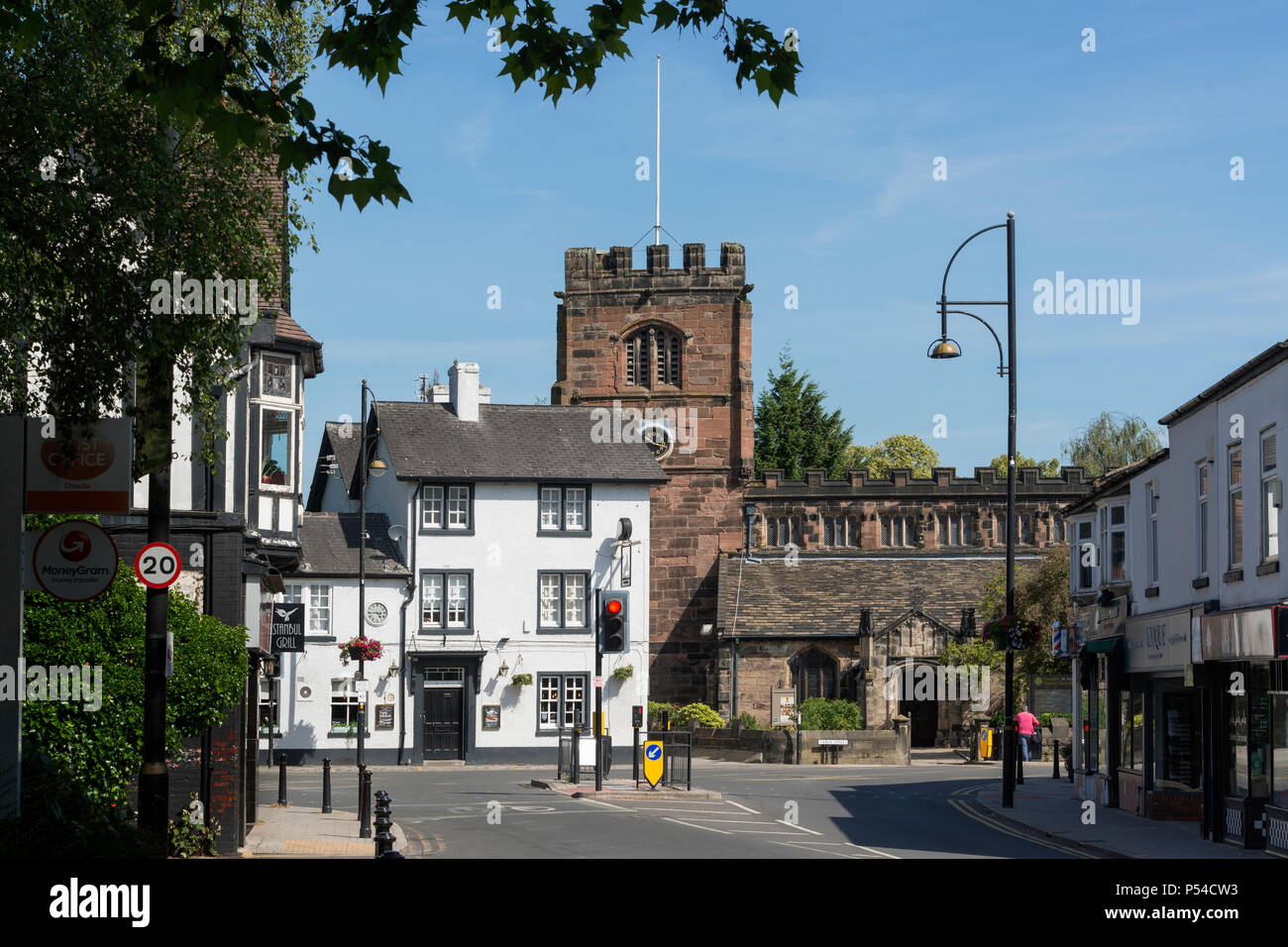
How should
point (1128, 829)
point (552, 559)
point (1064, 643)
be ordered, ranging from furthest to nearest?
point (552, 559) → point (1064, 643) → point (1128, 829)

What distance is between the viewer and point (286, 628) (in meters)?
29.1

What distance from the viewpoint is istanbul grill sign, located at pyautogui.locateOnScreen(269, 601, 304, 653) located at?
27609 mm

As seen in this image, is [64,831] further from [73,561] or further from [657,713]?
[657,713]

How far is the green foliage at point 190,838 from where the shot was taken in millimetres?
17000

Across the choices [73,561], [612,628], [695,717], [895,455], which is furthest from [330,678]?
[895,455]

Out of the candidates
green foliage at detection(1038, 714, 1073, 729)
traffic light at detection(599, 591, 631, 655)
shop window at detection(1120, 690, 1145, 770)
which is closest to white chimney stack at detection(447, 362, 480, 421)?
green foliage at detection(1038, 714, 1073, 729)

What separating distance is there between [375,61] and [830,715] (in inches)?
1799

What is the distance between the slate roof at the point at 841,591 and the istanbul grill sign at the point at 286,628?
26873 millimetres

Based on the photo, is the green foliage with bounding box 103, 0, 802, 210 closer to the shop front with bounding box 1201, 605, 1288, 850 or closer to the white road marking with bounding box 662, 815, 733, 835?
the shop front with bounding box 1201, 605, 1288, 850

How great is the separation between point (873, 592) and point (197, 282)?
5033 centimetres

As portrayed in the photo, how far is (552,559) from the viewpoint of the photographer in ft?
161
